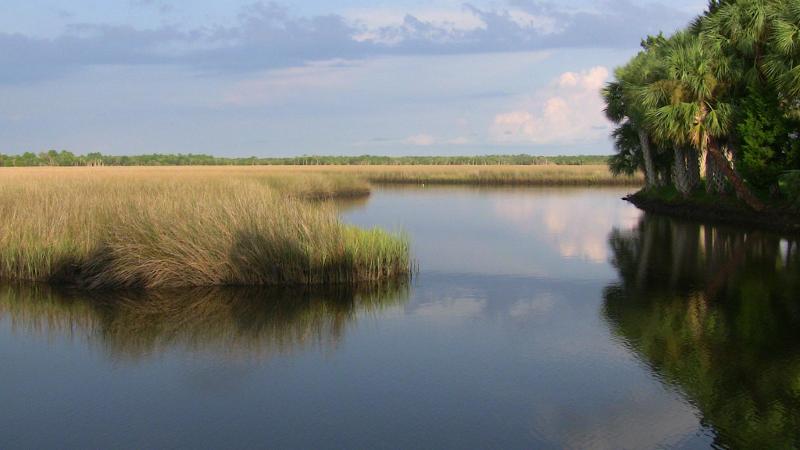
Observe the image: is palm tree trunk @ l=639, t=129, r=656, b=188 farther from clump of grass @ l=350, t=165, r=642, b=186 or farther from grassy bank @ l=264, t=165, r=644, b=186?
grassy bank @ l=264, t=165, r=644, b=186

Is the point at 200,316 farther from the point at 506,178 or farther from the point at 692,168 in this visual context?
the point at 506,178

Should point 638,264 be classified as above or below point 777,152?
below

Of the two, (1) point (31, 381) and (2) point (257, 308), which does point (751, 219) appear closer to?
(2) point (257, 308)

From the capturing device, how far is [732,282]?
13867 millimetres

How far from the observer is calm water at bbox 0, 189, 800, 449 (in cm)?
672

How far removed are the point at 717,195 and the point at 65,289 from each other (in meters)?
24.2

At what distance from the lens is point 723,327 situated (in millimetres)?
10195

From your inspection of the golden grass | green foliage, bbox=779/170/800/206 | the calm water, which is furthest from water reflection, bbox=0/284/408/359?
the golden grass

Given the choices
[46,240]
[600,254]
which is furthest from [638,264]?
[46,240]

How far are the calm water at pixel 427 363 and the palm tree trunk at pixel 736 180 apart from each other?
1055 cm

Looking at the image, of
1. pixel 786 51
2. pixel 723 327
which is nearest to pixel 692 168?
pixel 786 51

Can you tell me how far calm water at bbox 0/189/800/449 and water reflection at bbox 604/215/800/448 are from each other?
34mm

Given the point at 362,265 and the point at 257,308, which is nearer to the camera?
the point at 257,308

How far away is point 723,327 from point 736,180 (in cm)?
1789
